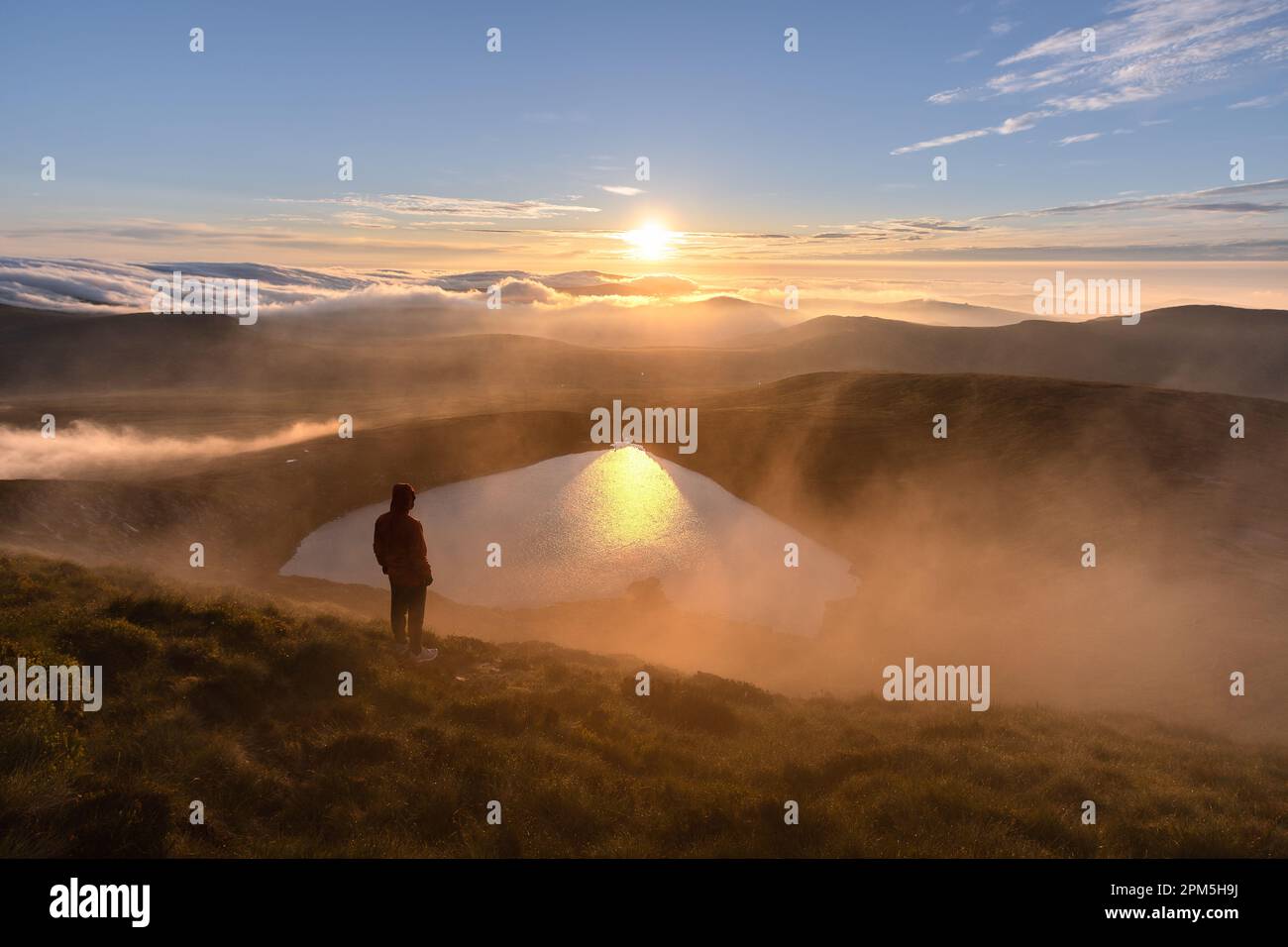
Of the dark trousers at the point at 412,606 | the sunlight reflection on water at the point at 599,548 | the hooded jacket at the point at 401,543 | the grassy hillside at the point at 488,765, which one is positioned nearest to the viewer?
the grassy hillside at the point at 488,765

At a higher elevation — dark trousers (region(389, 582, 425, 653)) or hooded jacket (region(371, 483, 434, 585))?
hooded jacket (region(371, 483, 434, 585))

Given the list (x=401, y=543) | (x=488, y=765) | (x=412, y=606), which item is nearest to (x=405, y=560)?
(x=401, y=543)

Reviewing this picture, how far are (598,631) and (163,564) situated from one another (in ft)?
65.1

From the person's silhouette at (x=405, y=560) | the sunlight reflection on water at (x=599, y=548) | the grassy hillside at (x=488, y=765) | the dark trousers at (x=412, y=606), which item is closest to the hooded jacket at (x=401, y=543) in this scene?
the person's silhouette at (x=405, y=560)

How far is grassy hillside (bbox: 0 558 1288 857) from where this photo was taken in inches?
348

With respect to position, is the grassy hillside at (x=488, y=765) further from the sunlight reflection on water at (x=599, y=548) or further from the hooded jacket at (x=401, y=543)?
the sunlight reflection on water at (x=599, y=548)

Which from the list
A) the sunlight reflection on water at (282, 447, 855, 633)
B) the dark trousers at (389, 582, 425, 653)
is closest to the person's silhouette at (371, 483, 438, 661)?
the dark trousers at (389, 582, 425, 653)

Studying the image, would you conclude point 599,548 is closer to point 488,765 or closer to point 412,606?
point 412,606

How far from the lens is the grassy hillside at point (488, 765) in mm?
8828

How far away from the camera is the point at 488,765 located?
1098 cm

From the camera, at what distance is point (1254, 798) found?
1246 centimetres

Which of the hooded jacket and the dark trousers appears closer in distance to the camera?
the hooded jacket

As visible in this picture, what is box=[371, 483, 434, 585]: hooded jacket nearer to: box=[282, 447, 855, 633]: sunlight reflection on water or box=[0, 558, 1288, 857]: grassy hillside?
box=[0, 558, 1288, 857]: grassy hillside
